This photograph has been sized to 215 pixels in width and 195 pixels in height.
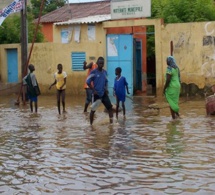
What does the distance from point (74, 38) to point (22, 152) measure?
44.8 feet

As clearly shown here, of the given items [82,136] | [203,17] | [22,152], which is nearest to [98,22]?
[203,17]

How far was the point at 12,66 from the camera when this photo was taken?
80.2 feet

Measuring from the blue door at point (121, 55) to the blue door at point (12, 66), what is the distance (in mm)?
5123

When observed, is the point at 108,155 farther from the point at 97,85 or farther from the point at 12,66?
the point at 12,66

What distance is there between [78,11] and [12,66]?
31.6ft

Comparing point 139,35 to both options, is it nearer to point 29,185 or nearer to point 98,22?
point 98,22

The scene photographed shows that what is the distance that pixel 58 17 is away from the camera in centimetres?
3331

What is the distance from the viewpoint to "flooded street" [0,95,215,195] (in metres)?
6.64

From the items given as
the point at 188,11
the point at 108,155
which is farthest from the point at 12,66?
the point at 108,155

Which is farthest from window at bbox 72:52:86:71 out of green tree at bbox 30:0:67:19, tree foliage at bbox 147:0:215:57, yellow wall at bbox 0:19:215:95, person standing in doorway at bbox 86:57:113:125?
green tree at bbox 30:0:67:19

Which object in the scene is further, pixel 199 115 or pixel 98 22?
pixel 98 22

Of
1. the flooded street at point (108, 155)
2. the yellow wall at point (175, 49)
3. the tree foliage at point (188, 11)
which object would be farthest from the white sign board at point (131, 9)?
the flooded street at point (108, 155)

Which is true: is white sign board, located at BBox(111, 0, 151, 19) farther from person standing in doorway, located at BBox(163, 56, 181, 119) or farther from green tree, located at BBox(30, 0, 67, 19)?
green tree, located at BBox(30, 0, 67, 19)

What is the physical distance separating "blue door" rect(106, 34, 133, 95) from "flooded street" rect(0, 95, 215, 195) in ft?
21.7
